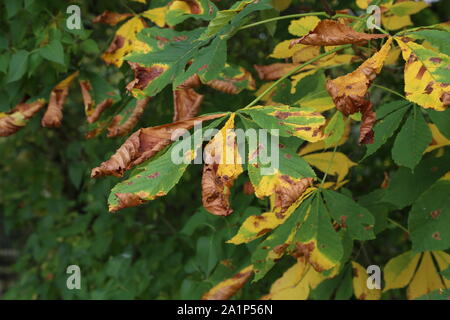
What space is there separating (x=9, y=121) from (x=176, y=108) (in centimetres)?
54

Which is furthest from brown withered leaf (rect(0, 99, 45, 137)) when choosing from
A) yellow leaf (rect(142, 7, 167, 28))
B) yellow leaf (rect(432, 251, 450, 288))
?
yellow leaf (rect(432, 251, 450, 288))

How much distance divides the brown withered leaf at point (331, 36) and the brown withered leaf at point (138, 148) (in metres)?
0.20

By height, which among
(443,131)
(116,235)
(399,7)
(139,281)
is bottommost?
(139,281)

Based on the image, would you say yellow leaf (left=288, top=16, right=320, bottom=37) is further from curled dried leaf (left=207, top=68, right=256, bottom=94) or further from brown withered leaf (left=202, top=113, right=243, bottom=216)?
brown withered leaf (left=202, top=113, right=243, bottom=216)

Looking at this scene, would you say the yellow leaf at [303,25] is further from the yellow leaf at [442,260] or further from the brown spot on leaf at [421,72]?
the yellow leaf at [442,260]

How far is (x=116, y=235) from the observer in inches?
103

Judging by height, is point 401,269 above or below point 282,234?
below

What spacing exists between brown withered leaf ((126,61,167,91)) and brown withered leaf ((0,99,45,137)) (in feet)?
1.84

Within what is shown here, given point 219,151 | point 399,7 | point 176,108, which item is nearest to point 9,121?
point 176,108

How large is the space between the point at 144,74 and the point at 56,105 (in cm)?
54

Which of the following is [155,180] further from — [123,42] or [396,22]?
[396,22]

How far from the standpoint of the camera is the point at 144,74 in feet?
4.42
